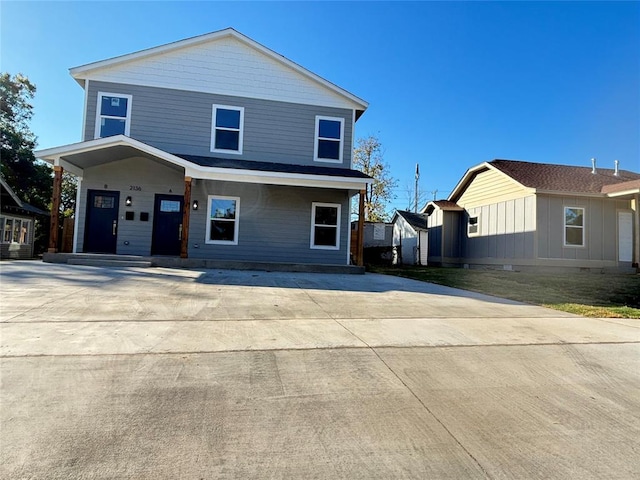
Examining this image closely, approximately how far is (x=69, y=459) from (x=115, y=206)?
452 inches

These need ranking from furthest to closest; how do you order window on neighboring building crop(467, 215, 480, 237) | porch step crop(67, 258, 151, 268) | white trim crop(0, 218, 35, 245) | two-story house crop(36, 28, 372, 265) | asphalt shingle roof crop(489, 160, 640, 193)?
1. white trim crop(0, 218, 35, 245)
2. window on neighboring building crop(467, 215, 480, 237)
3. asphalt shingle roof crop(489, 160, 640, 193)
4. two-story house crop(36, 28, 372, 265)
5. porch step crop(67, 258, 151, 268)

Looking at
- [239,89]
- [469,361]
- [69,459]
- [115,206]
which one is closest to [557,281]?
[469,361]

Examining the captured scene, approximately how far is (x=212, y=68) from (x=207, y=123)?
6.05 feet

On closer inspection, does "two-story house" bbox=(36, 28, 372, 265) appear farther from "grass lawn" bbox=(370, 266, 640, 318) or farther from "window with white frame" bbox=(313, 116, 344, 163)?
"grass lawn" bbox=(370, 266, 640, 318)

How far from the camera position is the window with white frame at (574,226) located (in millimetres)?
14547

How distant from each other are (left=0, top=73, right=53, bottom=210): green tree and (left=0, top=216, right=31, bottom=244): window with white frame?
5.69m

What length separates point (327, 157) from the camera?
13.3 metres

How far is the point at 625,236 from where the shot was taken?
14.9 metres

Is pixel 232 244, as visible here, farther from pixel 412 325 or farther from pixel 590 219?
pixel 590 219

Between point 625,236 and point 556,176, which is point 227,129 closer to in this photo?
point 556,176

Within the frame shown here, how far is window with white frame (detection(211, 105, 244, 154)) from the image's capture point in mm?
12633

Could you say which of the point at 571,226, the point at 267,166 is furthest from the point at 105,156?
the point at 571,226

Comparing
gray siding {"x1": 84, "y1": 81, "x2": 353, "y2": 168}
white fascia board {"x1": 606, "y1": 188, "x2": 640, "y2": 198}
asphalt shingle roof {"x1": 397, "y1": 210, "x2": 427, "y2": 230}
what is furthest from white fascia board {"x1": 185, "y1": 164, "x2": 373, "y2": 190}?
asphalt shingle roof {"x1": 397, "y1": 210, "x2": 427, "y2": 230}

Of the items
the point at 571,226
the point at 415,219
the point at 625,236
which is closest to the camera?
the point at 571,226
